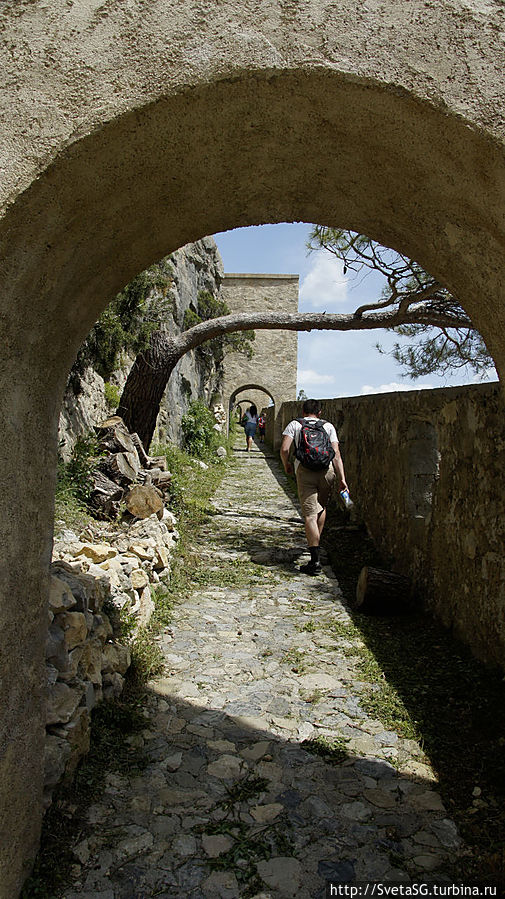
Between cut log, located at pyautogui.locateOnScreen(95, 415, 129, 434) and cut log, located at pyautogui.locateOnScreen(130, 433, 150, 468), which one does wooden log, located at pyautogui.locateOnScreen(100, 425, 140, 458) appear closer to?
cut log, located at pyautogui.locateOnScreen(95, 415, 129, 434)

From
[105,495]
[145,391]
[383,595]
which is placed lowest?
[383,595]

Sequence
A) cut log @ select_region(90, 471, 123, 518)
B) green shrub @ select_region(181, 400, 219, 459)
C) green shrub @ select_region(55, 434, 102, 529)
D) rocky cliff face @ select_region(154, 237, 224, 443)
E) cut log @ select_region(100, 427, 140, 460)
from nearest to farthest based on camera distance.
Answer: green shrub @ select_region(55, 434, 102, 529)
cut log @ select_region(90, 471, 123, 518)
cut log @ select_region(100, 427, 140, 460)
rocky cliff face @ select_region(154, 237, 224, 443)
green shrub @ select_region(181, 400, 219, 459)

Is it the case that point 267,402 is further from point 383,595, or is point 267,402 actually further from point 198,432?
point 383,595

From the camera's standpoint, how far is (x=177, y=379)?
558 inches

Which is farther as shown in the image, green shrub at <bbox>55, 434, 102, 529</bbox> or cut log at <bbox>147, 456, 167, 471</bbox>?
cut log at <bbox>147, 456, 167, 471</bbox>

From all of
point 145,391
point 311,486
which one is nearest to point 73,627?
point 311,486

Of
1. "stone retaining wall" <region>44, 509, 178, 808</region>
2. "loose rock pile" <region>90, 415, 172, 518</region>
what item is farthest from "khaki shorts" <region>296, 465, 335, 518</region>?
"stone retaining wall" <region>44, 509, 178, 808</region>

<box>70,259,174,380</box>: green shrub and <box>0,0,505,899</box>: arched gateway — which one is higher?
<box>70,259,174,380</box>: green shrub

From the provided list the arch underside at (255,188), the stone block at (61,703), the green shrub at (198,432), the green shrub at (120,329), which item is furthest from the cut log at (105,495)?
the green shrub at (198,432)

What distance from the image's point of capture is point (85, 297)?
2.12 meters

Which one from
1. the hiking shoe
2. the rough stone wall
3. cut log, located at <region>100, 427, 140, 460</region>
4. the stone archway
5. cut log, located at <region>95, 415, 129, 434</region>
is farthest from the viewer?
the rough stone wall

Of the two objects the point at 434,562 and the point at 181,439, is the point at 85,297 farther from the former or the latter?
the point at 181,439

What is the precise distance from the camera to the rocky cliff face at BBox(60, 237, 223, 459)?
23.2ft

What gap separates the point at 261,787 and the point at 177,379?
1212 centimetres
